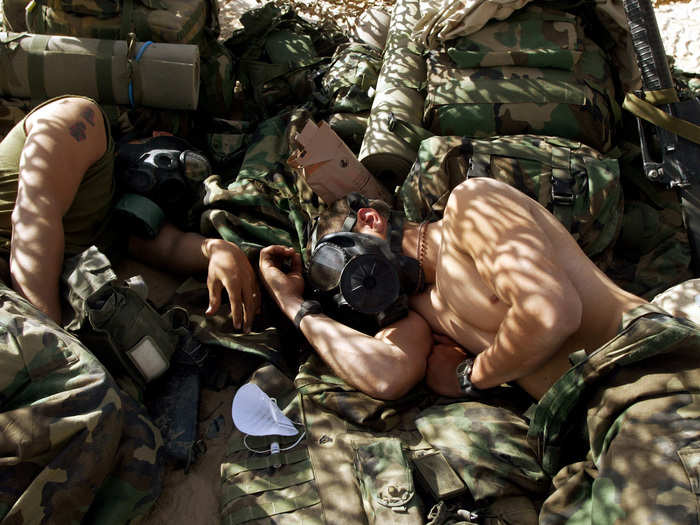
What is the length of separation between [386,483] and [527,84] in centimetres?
271

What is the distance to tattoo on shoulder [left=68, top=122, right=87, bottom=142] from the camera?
3031 mm

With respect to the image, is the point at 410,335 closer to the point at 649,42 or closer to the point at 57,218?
the point at 57,218

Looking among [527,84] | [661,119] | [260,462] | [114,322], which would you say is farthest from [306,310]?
[661,119]

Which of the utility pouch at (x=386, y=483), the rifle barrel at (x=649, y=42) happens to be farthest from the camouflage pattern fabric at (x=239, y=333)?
the rifle barrel at (x=649, y=42)

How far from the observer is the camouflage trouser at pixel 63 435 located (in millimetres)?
1873

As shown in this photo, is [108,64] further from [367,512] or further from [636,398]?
[636,398]

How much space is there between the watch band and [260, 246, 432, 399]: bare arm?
0.09ft

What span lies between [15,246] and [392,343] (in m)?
1.93

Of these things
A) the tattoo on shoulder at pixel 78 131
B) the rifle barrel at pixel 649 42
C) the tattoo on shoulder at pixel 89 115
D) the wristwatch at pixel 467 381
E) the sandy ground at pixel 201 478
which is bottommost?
the sandy ground at pixel 201 478

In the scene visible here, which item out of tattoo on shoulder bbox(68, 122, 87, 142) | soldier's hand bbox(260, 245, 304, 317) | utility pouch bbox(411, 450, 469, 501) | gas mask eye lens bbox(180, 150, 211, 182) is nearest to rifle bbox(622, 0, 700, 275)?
utility pouch bbox(411, 450, 469, 501)

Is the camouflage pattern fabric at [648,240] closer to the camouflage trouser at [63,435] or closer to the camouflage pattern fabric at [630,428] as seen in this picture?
the camouflage pattern fabric at [630,428]

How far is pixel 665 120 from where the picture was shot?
3469mm

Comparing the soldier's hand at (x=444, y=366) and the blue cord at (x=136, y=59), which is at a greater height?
the blue cord at (x=136, y=59)

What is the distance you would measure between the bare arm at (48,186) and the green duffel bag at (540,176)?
72.1 inches
